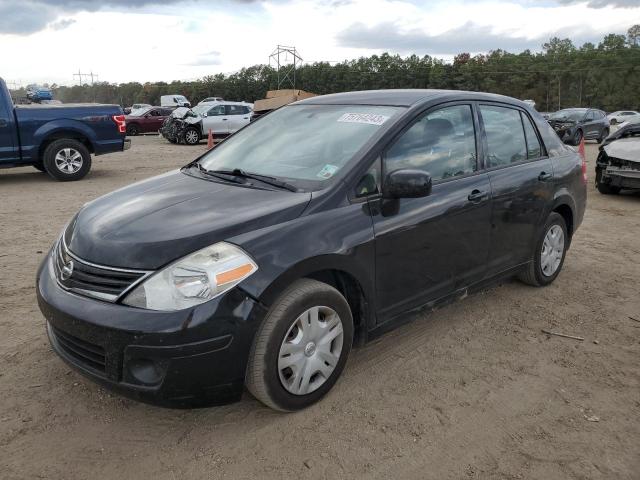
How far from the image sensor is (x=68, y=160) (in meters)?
10.9

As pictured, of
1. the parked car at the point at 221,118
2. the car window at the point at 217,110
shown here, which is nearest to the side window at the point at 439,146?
the parked car at the point at 221,118

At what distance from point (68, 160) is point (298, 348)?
9692 mm

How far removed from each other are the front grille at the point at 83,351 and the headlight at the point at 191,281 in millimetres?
308

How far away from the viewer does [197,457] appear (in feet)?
8.43

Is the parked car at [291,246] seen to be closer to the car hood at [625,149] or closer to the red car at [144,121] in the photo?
the car hood at [625,149]

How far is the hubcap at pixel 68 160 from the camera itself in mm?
10719

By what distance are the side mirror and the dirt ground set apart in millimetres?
1110

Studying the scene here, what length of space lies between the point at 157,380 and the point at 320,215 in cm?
114

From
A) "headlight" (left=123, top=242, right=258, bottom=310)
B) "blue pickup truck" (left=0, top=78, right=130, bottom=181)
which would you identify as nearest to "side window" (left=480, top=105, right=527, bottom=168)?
"headlight" (left=123, top=242, right=258, bottom=310)

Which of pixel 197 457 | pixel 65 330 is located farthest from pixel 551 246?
pixel 65 330

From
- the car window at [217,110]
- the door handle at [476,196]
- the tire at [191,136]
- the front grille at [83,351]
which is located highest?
the car window at [217,110]

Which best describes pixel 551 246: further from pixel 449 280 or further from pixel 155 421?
→ pixel 155 421

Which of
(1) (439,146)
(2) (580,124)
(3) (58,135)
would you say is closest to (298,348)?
(1) (439,146)

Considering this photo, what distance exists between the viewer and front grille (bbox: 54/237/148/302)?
2.53 m
